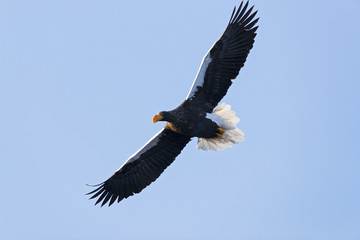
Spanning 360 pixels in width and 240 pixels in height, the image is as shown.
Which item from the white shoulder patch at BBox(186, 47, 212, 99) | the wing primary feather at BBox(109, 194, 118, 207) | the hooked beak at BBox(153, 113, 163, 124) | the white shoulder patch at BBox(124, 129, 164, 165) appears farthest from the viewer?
the wing primary feather at BBox(109, 194, 118, 207)

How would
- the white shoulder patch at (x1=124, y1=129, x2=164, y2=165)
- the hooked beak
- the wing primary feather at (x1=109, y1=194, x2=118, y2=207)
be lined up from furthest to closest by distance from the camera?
the wing primary feather at (x1=109, y1=194, x2=118, y2=207)
the white shoulder patch at (x1=124, y1=129, x2=164, y2=165)
the hooked beak

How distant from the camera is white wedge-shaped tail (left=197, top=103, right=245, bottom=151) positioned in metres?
11.6

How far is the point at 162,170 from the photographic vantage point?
12.3m

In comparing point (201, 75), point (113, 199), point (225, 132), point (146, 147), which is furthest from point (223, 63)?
point (113, 199)

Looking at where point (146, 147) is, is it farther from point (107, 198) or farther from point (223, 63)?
point (223, 63)

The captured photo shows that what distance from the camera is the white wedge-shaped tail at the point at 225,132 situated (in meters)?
11.6

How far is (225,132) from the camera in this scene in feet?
38.9

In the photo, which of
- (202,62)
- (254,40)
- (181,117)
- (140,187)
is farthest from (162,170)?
(254,40)

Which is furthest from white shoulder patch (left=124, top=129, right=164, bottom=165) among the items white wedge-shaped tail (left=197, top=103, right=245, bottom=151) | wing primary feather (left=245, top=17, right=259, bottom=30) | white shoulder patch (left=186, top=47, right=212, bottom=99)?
wing primary feather (left=245, top=17, right=259, bottom=30)

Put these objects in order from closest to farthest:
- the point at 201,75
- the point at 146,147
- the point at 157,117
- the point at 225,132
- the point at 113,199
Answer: the point at 201,75 → the point at 157,117 → the point at 225,132 → the point at 146,147 → the point at 113,199

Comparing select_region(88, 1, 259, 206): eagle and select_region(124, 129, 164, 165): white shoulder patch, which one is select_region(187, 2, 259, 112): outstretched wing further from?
select_region(124, 129, 164, 165): white shoulder patch

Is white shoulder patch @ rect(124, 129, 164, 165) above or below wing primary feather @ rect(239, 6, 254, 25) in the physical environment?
below

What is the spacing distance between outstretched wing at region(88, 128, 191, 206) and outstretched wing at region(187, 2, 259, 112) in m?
1.05

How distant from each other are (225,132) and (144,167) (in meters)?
1.79
